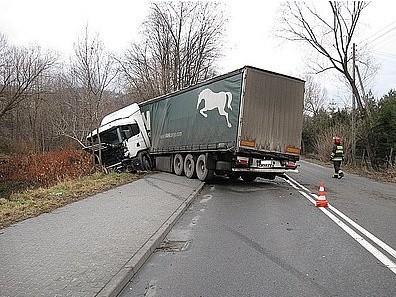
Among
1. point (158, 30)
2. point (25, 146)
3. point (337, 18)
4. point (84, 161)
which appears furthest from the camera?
point (158, 30)

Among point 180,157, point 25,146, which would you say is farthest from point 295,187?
point 25,146

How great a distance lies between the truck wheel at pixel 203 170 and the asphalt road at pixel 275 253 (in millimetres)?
5090

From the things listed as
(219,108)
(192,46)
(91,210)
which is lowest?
(91,210)

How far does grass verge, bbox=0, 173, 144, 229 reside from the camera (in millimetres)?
9102

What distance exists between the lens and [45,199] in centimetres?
1142

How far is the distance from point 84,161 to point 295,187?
11.0 m

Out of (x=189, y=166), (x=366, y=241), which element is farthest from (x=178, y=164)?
(x=366, y=241)

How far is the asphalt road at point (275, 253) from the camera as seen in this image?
481 centimetres

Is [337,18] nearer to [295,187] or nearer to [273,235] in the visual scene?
[295,187]

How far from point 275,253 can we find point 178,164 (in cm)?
1332

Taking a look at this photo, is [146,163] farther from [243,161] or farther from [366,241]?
[366,241]

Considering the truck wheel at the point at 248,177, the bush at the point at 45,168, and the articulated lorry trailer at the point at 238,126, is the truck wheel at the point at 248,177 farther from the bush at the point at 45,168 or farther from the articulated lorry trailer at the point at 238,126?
the bush at the point at 45,168

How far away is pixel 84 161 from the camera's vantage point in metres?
21.7

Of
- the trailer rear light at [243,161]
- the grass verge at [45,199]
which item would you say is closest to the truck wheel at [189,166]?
the grass verge at [45,199]
